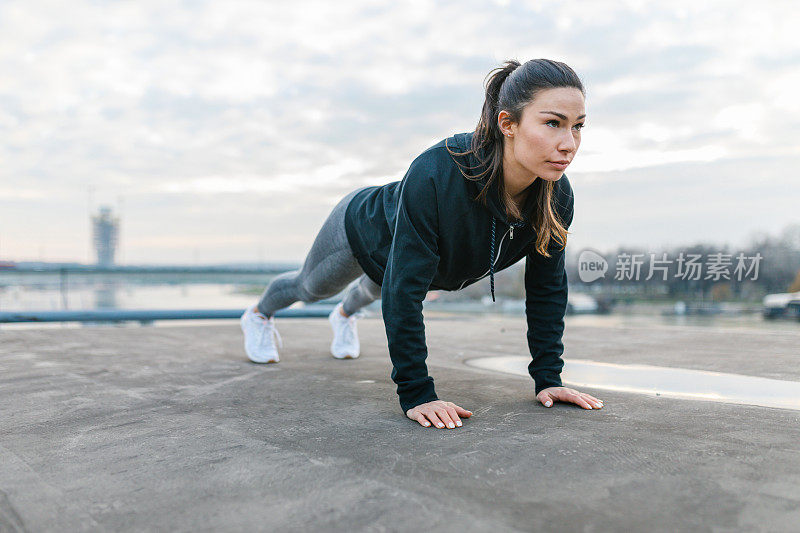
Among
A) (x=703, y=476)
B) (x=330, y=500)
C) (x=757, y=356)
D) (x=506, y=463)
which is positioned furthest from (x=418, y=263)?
(x=757, y=356)

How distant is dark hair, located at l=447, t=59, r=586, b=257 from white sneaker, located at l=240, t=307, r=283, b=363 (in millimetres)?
1557

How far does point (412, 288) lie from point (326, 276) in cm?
82

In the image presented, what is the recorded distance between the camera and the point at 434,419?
5.16 feet

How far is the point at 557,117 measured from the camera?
155cm

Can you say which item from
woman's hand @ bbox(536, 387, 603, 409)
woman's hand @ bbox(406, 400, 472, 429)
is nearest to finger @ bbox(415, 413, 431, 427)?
woman's hand @ bbox(406, 400, 472, 429)

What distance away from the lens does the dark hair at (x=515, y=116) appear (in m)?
1.57

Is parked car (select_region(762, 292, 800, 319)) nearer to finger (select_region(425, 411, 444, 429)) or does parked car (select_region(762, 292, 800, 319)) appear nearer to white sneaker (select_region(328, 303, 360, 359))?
white sneaker (select_region(328, 303, 360, 359))

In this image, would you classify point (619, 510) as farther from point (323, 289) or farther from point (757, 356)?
point (757, 356)

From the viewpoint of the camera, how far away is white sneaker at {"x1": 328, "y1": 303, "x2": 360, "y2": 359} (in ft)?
9.72

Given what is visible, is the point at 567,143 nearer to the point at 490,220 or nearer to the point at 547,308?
the point at 490,220

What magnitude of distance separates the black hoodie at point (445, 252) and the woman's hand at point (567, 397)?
0.05 meters

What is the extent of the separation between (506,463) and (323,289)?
1428 millimetres

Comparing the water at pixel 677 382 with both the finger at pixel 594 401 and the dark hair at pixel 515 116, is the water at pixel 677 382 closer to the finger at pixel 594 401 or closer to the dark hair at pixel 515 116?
the finger at pixel 594 401

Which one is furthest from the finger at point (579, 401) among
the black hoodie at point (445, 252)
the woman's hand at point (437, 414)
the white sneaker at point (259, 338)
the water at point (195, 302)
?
the water at point (195, 302)
